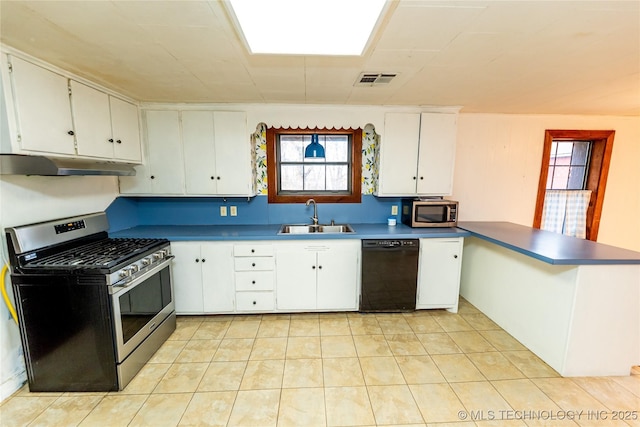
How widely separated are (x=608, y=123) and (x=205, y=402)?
206 inches

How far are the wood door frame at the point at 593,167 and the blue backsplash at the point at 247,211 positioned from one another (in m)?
1.90

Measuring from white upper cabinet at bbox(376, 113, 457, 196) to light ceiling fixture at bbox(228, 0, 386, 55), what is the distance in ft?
5.02

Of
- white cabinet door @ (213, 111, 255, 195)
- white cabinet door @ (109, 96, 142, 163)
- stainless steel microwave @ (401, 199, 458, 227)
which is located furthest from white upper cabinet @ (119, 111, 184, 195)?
stainless steel microwave @ (401, 199, 458, 227)

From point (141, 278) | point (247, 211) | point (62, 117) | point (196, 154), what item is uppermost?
point (62, 117)

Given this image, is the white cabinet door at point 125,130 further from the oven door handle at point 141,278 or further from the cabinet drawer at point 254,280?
the cabinet drawer at point 254,280

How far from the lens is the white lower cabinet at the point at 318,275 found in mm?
2730

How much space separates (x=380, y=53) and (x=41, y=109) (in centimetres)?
221

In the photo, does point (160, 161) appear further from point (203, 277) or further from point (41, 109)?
point (203, 277)

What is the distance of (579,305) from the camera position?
76.2 inches

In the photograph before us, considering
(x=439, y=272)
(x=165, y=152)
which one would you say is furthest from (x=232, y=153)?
(x=439, y=272)

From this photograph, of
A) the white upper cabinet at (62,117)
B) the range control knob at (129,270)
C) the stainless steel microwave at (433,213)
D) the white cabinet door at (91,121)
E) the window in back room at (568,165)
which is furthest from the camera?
the window in back room at (568,165)

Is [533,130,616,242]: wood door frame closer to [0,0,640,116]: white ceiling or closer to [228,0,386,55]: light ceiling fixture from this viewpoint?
[0,0,640,116]: white ceiling

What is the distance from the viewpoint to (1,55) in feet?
5.08

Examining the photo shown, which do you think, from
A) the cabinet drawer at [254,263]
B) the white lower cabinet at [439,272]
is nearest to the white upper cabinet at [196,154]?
the cabinet drawer at [254,263]
